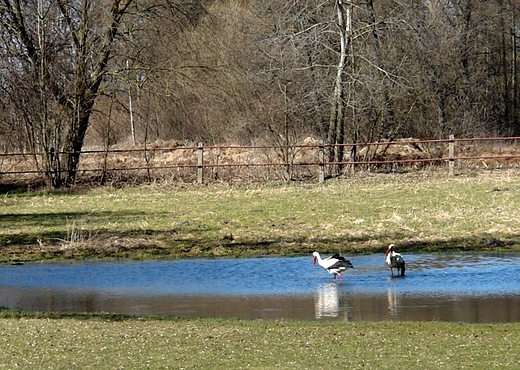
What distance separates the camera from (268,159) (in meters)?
35.1

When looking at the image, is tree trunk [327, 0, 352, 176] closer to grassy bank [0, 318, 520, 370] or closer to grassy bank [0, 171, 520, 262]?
grassy bank [0, 171, 520, 262]

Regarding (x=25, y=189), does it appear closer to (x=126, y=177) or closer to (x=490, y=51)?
(x=126, y=177)

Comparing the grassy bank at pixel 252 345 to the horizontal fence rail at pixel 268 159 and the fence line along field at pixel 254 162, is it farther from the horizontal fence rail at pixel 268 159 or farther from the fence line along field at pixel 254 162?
the horizontal fence rail at pixel 268 159

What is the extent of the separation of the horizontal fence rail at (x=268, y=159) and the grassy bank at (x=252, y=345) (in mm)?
22327

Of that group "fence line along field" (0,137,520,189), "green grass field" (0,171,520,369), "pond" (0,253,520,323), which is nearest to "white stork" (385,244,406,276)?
"pond" (0,253,520,323)

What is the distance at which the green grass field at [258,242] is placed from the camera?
8906 millimetres

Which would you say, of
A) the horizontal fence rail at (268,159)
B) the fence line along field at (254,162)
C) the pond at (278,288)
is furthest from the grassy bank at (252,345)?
the horizontal fence rail at (268,159)

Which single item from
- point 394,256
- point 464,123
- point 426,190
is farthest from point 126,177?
point 394,256

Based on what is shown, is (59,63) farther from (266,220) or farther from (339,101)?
(266,220)

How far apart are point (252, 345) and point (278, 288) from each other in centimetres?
540

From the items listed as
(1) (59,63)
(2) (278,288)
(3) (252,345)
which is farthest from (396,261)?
(1) (59,63)

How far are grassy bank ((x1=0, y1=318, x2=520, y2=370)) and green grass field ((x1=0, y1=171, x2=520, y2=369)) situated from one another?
0.06 feet

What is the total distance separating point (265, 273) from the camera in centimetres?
1652

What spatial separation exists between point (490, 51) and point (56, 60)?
31391 millimetres
